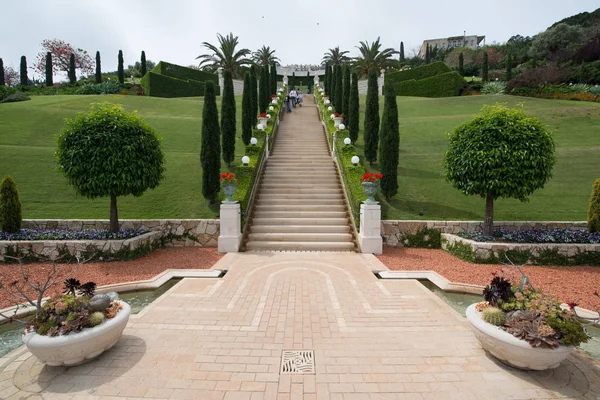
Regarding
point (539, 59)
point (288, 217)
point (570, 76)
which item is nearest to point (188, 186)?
point (288, 217)

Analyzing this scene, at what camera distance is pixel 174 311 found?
20.9 ft

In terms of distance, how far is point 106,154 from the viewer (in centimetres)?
995

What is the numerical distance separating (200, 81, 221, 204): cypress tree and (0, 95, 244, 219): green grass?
26.4 inches

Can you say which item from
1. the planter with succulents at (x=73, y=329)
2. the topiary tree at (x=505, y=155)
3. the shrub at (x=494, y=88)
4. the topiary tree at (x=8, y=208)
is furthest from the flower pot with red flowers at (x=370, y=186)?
the shrub at (x=494, y=88)

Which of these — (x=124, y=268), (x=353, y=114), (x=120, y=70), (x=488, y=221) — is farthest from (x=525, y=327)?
(x=120, y=70)

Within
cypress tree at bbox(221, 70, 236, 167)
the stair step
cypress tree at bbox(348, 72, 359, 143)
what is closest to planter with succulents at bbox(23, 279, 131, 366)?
the stair step

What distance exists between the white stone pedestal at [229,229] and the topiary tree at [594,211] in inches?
458

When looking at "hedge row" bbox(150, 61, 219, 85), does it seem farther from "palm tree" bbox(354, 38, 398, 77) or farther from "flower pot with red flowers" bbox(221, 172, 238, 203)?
"flower pot with red flowers" bbox(221, 172, 238, 203)

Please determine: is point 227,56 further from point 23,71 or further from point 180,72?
point 23,71

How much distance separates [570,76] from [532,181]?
4070 cm

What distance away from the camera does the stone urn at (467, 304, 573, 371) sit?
4168mm

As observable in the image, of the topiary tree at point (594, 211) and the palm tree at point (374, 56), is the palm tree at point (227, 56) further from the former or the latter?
the topiary tree at point (594, 211)

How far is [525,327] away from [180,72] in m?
49.1

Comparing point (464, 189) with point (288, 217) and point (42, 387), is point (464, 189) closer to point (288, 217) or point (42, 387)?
point (288, 217)
